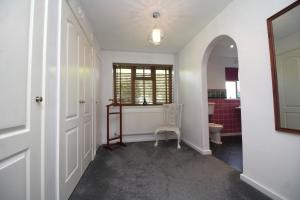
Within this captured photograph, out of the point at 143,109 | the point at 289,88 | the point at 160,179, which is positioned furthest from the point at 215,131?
the point at 289,88

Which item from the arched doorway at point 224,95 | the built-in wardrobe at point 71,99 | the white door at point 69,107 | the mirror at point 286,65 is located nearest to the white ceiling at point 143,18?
the built-in wardrobe at point 71,99

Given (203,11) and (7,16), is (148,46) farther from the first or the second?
(7,16)

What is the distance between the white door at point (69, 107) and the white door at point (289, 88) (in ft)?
7.09

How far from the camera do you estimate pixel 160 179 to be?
1.92 metres

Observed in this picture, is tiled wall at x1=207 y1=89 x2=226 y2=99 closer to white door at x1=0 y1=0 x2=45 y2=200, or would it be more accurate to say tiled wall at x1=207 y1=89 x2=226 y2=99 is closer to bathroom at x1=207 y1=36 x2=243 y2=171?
bathroom at x1=207 y1=36 x2=243 y2=171

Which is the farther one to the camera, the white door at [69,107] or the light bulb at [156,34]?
the light bulb at [156,34]

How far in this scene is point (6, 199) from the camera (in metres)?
0.78

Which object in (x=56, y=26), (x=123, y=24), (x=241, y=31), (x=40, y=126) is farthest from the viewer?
(x=123, y=24)

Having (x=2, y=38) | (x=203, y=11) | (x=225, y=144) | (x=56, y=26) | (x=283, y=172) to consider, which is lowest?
(x=225, y=144)

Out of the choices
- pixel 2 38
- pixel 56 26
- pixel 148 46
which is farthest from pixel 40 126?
pixel 148 46

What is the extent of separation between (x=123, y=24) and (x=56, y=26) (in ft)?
4.68

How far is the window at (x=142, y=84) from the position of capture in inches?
153

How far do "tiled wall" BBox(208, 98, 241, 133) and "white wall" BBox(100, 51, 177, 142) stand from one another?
→ 1695 mm

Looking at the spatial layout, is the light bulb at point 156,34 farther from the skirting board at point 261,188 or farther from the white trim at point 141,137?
the white trim at point 141,137
